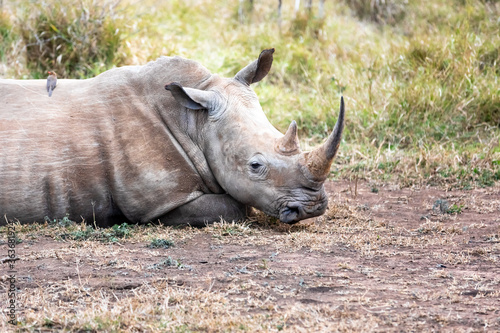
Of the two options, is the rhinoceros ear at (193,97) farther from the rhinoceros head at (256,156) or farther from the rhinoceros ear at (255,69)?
the rhinoceros ear at (255,69)

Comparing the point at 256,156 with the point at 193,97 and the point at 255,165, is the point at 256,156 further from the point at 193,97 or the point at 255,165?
the point at 193,97

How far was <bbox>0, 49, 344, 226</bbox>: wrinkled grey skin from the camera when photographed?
5.51m

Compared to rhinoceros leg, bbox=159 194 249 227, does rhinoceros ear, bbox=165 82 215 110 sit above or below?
above

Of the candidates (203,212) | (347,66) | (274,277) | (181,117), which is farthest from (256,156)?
(347,66)

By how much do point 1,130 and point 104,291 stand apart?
2.19 metres

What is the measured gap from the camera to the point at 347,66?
10336 mm

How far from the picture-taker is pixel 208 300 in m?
3.88

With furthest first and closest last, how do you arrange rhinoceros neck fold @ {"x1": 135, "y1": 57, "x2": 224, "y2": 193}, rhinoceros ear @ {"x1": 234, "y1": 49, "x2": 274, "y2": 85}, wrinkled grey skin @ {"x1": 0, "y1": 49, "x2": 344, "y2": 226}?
rhinoceros ear @ {"x1": 234, "y1": 49, "x2": 274, "y2": 85}, rhinoceros neck fold @ {"x1": 135, "y1": 57, "x2": 224, "y2": 193}, wrinkled grey skin @ {"x1": 0, "y1": 49, "x2": 344, "y2": 226}

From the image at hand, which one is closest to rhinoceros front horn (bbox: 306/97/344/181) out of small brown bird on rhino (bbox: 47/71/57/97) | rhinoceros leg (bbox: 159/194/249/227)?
rhinoceros leg (bbox: 159/194/249/227)

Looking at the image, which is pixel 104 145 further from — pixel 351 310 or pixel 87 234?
pixel 351 310

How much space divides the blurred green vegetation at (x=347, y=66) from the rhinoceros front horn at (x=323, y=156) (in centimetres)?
238

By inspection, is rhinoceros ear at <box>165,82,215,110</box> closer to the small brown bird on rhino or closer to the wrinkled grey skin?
the wrinkled grey skin

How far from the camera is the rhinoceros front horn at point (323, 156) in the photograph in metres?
5.20

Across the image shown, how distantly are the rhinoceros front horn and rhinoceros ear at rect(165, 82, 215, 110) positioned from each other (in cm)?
97
